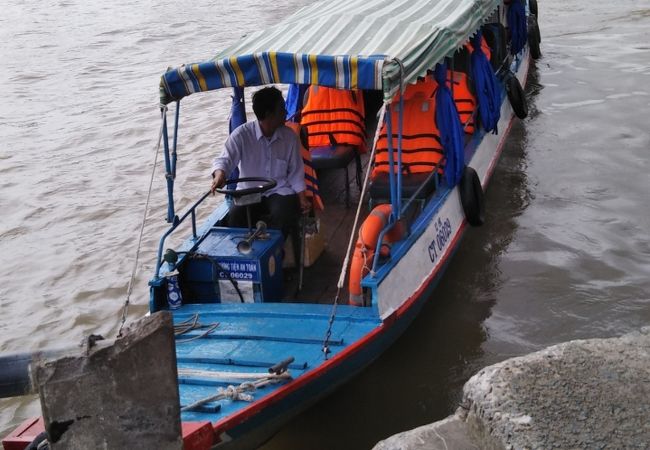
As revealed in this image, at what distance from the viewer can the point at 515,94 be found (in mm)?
9453

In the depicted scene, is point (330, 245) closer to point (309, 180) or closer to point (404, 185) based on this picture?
point (309, 180)

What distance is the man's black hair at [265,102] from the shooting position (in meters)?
5.75

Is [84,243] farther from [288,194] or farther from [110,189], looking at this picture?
[288,194]

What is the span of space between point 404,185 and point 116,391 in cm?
370

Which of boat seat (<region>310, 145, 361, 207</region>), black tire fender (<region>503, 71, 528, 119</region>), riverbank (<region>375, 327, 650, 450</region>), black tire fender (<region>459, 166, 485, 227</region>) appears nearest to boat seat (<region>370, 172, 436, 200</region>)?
black tire fender (<region>459, 166, 485, 227</region>)

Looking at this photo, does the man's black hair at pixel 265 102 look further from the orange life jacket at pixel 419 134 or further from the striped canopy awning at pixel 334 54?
the orange life jacket at pixel 419 134

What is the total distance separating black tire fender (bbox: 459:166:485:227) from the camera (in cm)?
669

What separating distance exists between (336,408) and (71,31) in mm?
15288

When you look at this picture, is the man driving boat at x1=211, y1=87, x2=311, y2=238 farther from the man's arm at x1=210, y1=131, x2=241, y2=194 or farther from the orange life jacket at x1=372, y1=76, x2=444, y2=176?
the orange life jacket at x1=372, y1=76, x2=444, y2=176

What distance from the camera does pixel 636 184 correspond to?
29.1ft

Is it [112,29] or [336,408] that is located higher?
[112,29]

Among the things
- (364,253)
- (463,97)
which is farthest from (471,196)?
(364,253)

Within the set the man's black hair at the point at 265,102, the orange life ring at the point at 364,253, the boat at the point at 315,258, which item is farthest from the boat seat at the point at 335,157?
the orange life ring at the point at 364,253

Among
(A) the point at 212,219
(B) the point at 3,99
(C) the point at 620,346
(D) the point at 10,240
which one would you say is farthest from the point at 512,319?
(B) the point at 3,99
